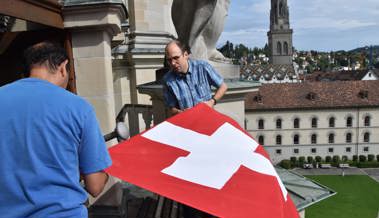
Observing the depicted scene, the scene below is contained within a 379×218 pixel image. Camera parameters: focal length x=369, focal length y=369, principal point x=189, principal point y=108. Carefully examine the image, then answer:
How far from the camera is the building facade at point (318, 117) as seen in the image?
44.4 meters

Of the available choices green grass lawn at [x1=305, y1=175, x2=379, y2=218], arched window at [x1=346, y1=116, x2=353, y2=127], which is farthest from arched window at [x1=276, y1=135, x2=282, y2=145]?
arched window at [x1=346, y1=116, x2=353, y2=127]

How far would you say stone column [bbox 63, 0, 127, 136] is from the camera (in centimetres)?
387

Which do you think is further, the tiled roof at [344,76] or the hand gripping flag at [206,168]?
the tiled roof at [344,76]

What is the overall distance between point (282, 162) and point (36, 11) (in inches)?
1779

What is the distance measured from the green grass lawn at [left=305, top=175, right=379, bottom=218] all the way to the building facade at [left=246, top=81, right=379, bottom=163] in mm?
7405

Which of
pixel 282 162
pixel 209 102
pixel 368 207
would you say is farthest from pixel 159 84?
pixel 282 162

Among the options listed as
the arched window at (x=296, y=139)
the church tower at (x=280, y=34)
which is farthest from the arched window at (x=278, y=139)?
the church tower at (x=280, y=34)

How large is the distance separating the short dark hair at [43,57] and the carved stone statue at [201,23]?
301 centimetres

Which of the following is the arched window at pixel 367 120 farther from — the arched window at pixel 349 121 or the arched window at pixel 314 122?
the arched window at pixel 314 122

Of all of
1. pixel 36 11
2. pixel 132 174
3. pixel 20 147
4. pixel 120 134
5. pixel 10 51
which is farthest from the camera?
pixel 10 51

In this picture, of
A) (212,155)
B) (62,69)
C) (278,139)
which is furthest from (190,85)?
(278,139)

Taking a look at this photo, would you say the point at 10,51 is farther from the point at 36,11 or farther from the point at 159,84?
the point at 159,84

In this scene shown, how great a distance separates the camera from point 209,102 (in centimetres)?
316

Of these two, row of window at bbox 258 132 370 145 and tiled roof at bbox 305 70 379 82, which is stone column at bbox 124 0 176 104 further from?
tiled roof at bbox 305 70 379 82
